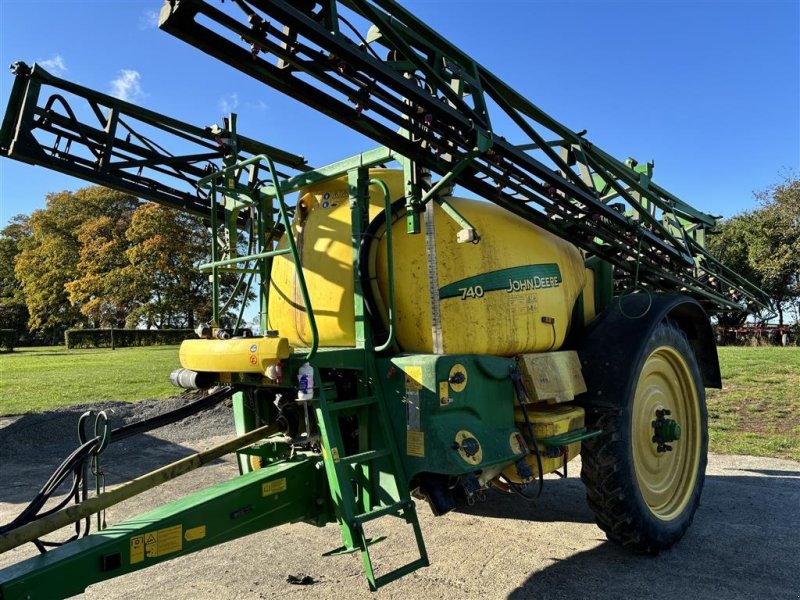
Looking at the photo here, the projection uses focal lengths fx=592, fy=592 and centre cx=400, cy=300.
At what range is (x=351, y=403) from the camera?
3.37 metres

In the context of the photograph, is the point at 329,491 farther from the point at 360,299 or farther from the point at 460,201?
the point at 460,201

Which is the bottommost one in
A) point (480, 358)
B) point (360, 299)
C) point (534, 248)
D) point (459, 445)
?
point (459, 445)

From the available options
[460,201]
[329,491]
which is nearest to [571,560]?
[329,491]

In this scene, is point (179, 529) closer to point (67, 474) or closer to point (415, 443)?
point (67, 474)

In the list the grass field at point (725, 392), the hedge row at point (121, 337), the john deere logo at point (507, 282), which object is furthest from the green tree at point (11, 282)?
the john deere logo at point (507, 282)

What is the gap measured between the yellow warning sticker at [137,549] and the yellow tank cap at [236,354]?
3.15 feet

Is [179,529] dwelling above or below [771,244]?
below

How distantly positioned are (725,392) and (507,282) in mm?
9465

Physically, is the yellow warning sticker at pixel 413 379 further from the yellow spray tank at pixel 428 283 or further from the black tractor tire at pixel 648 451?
the black tractor tire at pixel 648 451

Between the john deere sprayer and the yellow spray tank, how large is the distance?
14 mm

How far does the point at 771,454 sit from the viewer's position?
297 inches

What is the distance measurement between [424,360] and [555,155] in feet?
6.51

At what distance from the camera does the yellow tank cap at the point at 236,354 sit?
316 cm

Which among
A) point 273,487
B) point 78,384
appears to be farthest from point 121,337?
point 273,487
